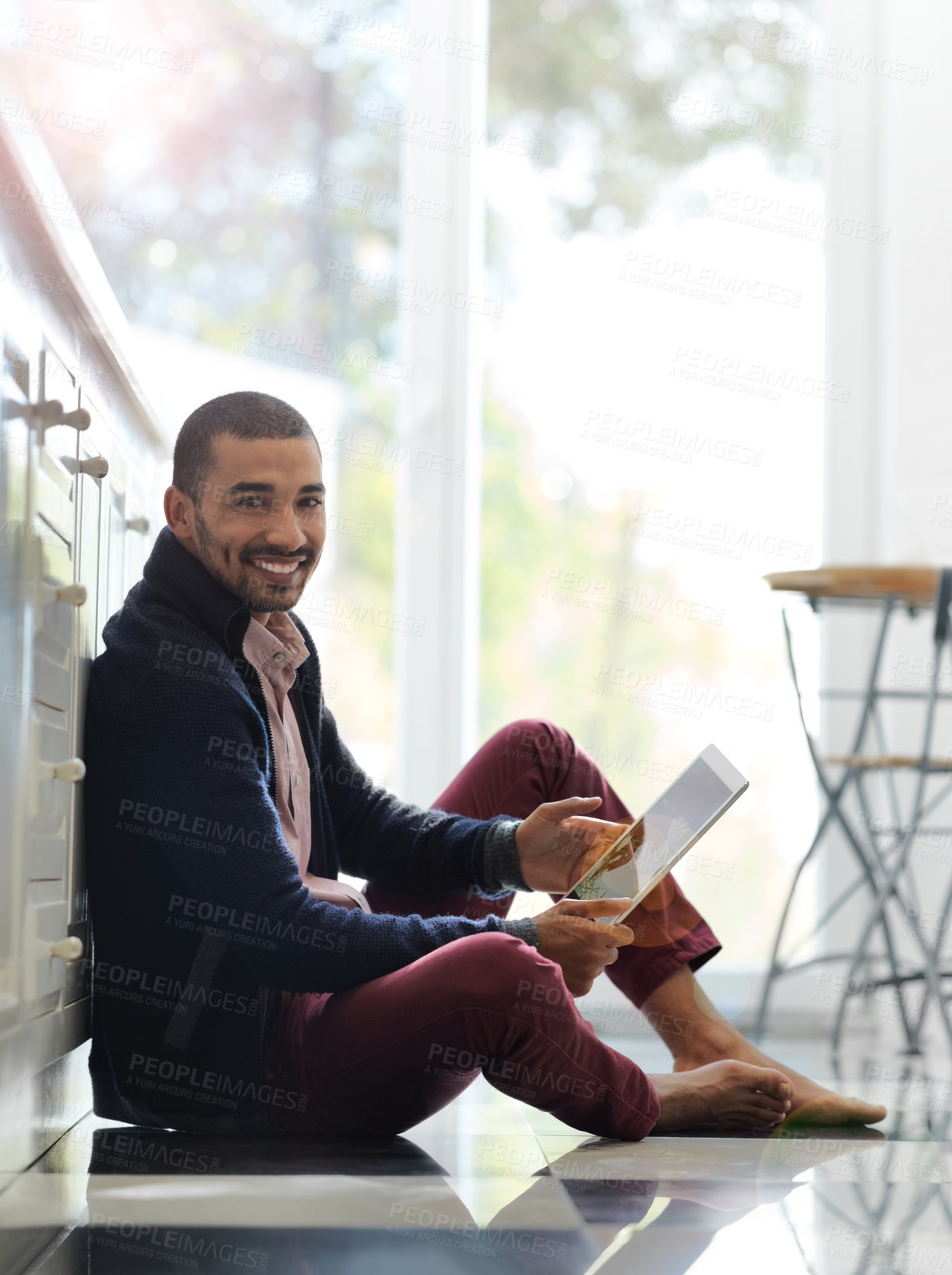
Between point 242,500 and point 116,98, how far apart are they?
1847mm

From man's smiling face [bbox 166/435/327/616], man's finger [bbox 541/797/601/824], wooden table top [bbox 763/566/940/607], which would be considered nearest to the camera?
man's smiling face [bbox 166/435/327/616]

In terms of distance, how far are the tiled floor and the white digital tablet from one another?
304mm

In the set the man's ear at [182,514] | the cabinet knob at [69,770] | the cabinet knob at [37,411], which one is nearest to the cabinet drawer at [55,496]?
the cabinet knob at [37,411]

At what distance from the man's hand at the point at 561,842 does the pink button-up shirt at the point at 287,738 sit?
Result: 0.22 meters

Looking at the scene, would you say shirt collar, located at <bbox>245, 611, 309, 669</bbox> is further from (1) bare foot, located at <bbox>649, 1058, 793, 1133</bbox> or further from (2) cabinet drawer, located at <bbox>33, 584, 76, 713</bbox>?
(1) bare foot, located at <bbox>649, 1058, 793, 1133</bbox>

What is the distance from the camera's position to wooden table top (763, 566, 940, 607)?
2.61 m

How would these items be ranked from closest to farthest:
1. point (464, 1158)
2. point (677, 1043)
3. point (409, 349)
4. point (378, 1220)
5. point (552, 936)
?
point (378, 1220) → point (552, 936) → point (464, 1158) → point (677, 1043) → point (409, 349)

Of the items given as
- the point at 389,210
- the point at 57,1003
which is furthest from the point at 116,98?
the point at 57,1003

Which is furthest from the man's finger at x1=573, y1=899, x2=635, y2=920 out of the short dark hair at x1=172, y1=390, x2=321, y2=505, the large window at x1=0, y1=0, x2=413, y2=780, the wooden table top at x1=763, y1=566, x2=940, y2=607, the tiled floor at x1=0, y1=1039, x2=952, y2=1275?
the large window at x1=0, y1=0, x2=413, y2=780

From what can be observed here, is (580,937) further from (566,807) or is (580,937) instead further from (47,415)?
(47,415)

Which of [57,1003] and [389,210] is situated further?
[389,210]

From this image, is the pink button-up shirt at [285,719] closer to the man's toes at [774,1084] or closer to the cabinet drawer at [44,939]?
the cabinet drawer at [44,939]

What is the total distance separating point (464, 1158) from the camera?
5.18 ft

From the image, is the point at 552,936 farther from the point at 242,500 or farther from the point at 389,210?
the point at 389,210
